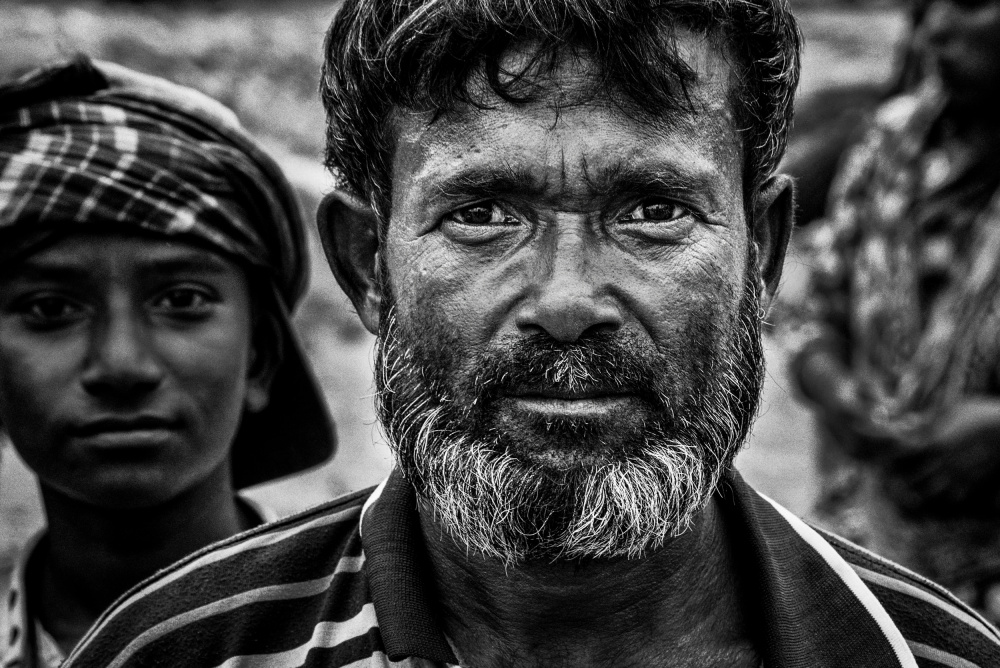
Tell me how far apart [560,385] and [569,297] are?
0.15 metres

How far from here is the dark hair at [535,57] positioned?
6.98 ft

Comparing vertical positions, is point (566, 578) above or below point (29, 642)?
above

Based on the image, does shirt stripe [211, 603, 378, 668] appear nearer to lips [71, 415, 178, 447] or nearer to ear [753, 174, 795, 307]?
lips [71, 415, 178, 447]

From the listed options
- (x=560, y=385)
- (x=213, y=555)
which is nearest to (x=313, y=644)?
(x=213, y=555)

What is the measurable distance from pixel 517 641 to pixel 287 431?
53.7 inches

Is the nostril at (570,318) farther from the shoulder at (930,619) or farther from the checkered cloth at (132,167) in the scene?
the checkered cloth at (132,167)

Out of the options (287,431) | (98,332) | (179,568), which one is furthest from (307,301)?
(179,568)

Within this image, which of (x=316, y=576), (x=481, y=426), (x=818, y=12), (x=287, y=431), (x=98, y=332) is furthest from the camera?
(x=818, y=12)

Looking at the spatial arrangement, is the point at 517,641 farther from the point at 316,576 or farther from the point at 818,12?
the point at 818,12

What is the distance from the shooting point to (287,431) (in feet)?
11.3

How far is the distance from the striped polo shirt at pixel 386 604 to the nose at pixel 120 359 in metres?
0.58

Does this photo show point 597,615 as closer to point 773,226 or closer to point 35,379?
point 773,226

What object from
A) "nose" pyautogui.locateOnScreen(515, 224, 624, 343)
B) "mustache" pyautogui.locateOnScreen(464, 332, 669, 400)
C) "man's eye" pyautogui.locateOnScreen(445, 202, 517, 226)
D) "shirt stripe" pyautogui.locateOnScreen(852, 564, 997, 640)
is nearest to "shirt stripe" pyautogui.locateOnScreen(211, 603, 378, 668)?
"mustache" pyautogui.locateOnScreen(464, 332, 669, 400)

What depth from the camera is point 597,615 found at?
225 centimetres
